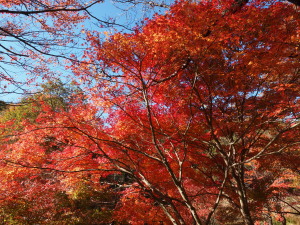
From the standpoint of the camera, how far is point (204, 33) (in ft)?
16.0

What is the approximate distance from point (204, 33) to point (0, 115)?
26063 millimetres

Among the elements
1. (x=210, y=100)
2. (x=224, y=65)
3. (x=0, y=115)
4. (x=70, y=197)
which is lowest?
(x=70, y=197)

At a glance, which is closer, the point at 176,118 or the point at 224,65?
the point at 224,65

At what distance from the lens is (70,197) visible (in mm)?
8961

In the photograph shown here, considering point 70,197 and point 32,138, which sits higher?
point 32,138

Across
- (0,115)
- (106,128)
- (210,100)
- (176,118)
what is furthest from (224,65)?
(0,115)

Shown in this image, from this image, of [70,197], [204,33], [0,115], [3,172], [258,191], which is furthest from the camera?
[0,115]

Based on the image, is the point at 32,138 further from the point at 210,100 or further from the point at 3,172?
the point at 210,100

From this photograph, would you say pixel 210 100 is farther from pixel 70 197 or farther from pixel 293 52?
pixel 70 197

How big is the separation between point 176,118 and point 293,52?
12.5 feet

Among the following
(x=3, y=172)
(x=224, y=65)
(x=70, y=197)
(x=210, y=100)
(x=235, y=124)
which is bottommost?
(x=70, y=197)

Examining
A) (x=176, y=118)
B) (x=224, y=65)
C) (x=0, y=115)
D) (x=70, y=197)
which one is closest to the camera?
(x=224, y=65)

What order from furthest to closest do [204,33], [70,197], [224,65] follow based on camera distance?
1. [70,197]
2. [224,65]
3. [204,33]

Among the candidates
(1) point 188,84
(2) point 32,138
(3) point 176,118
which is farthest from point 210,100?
(2) point 32,138
